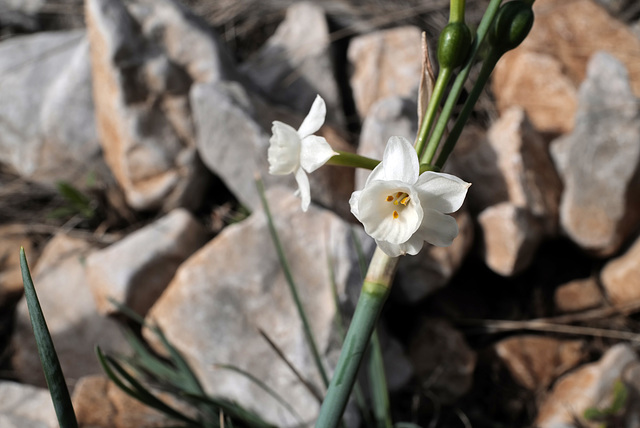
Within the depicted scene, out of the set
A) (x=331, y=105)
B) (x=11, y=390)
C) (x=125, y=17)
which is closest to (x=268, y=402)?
(x=11, y=390)

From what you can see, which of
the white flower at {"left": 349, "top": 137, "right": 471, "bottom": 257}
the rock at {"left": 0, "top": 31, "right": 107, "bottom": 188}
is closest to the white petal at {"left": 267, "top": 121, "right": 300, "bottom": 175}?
the white flower at {"left": 349, "top": 137, "right": 471, "bottom": 257}

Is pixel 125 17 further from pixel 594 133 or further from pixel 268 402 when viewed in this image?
pixel 594 133

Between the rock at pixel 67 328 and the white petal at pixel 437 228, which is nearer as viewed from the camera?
the white petal at pixel 437 228

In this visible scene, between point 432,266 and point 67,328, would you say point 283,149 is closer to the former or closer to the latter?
point 432,266

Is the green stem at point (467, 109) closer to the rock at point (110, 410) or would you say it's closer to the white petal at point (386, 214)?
the white petal at point (386, 214)

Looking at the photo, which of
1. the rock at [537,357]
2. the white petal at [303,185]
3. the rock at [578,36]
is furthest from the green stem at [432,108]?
the rock at [578,36]

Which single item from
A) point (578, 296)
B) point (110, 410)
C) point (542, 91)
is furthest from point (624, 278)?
point (110, 410)

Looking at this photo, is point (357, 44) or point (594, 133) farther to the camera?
point (357, 44)
